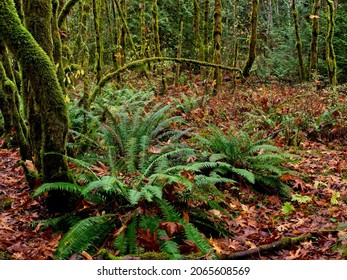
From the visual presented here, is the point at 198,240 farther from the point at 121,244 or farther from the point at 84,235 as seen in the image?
the point at 84,235

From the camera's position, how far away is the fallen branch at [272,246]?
3.90 metres

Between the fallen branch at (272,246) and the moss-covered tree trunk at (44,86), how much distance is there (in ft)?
7.25

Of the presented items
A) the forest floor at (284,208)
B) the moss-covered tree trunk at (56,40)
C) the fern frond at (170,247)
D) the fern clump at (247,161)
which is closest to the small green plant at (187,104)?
the forest floor at (284,208)

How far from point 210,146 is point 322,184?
6.69 feet

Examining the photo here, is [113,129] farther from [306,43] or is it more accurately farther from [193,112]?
[306,43]

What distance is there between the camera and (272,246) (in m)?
4.12

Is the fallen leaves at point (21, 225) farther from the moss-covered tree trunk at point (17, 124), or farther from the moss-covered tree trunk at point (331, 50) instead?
the moss-covered tree trunk at point (331, 50)

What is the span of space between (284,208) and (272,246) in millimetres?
1482

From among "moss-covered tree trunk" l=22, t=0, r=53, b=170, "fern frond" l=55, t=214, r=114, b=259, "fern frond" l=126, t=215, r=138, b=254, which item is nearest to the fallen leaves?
"fern frond" l=55, t=214, r=114, b=259

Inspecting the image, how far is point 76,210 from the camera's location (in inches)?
178

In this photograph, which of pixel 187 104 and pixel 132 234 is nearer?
pixel 132 234

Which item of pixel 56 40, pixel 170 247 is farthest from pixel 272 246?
pixel 56 40

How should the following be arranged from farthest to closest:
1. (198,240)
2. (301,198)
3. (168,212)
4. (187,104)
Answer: (187,104)
(301,198)
(168,212)
(198,240)

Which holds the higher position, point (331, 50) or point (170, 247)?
point (331, 50)
